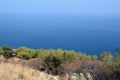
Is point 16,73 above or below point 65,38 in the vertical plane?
below

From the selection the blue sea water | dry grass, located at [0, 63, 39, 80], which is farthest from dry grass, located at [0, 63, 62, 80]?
the blue sea water

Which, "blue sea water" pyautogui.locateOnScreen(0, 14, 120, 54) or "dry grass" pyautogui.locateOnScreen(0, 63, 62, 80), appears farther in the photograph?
"blue sea water" pyautogui.locateOnScreen(0, 14, 120, 54)

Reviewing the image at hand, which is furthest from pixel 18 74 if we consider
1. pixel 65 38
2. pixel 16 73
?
pixel 65 38

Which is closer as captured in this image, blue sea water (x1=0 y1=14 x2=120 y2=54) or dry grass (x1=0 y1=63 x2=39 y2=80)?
dry grass (x1=0 y1=63 x2=39 y2=80)

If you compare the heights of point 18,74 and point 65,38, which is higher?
point 65,38

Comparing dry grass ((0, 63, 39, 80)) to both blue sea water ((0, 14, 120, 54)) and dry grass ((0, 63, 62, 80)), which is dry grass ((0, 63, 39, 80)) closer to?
dry grass ((0, 63, 62, 80))

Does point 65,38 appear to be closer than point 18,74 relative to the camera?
No

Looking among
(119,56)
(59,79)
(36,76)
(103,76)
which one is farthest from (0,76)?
(119,56)

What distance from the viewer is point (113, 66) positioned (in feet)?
26.0

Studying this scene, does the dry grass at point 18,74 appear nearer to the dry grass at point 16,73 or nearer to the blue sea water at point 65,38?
the dry grass at point 16,73

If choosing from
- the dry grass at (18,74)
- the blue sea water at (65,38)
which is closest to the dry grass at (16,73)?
the dry grass at (18,74)

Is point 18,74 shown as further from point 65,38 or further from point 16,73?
point 65,38

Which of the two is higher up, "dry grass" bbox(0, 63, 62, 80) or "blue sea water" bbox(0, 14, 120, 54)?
A: "blue sea water" bbox(0, 14, 120, 54)

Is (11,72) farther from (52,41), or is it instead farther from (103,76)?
(52,41)
